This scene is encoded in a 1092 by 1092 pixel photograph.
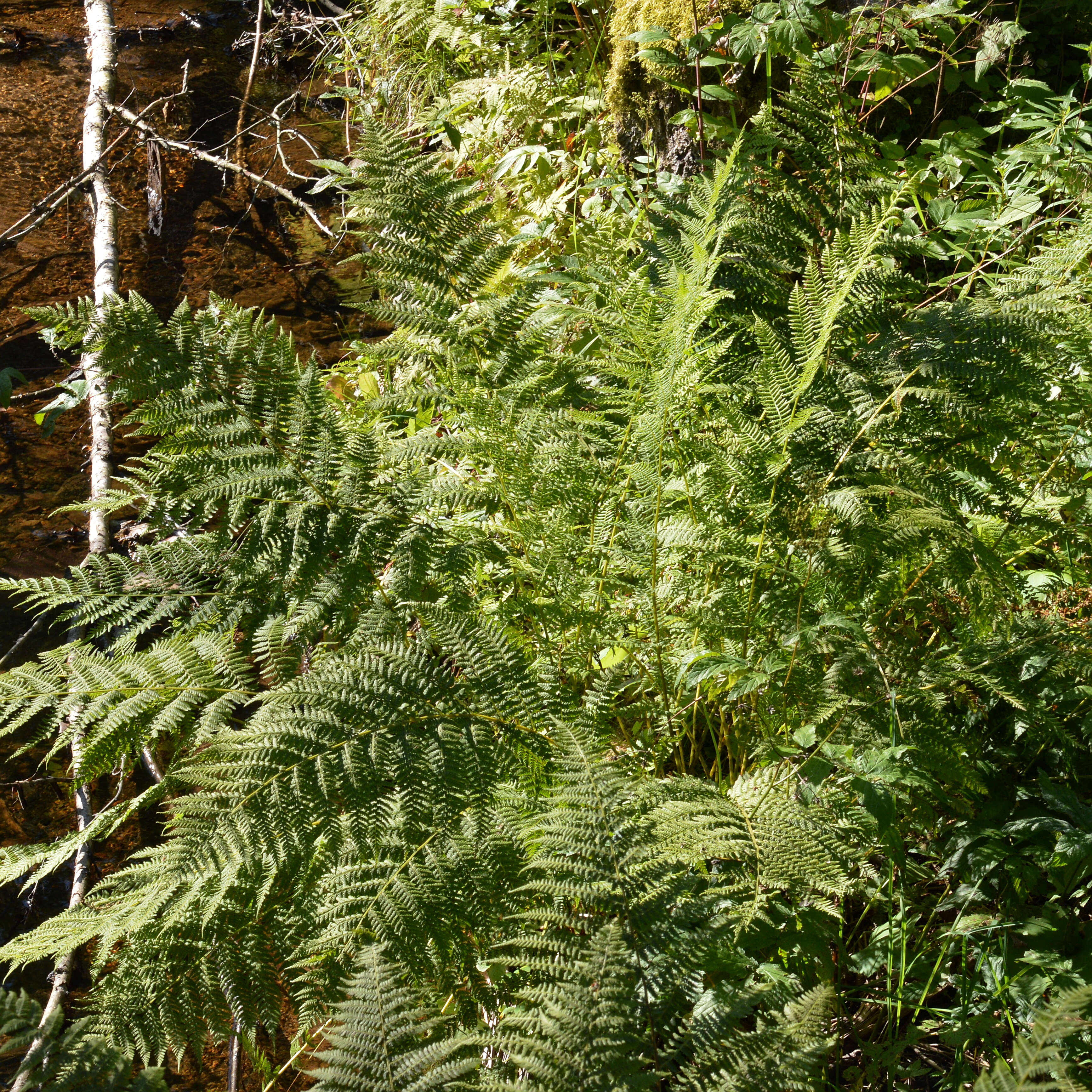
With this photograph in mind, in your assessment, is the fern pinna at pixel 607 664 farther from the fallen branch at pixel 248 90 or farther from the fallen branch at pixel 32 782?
the fallen branch at pixel 248 90

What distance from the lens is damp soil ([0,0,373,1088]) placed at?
112 inches

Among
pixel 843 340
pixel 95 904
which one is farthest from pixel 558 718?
pixel 843 340

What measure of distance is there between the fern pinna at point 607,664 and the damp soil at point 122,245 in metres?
1.09

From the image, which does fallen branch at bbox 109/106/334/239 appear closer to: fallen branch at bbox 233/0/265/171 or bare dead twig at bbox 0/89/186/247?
bare dead twig at bbox 0/89/186/247

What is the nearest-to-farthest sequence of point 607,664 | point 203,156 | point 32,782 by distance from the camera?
point 607,664
point 32,782
point 203,156

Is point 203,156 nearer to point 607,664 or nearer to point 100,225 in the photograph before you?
point 100,225

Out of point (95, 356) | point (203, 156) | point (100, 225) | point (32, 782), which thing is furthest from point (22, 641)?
point (203, 156)

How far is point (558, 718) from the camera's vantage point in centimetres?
148

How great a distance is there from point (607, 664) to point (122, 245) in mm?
3558

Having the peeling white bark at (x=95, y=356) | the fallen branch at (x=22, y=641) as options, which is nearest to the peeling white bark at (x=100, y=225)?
the peeling white bark at (x=95, y=356)

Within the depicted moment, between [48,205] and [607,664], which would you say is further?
[48,205]

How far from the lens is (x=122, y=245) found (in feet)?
14.4

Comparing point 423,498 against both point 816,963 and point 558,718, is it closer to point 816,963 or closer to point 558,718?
point 558,718

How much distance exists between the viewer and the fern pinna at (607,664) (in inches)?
47.9
